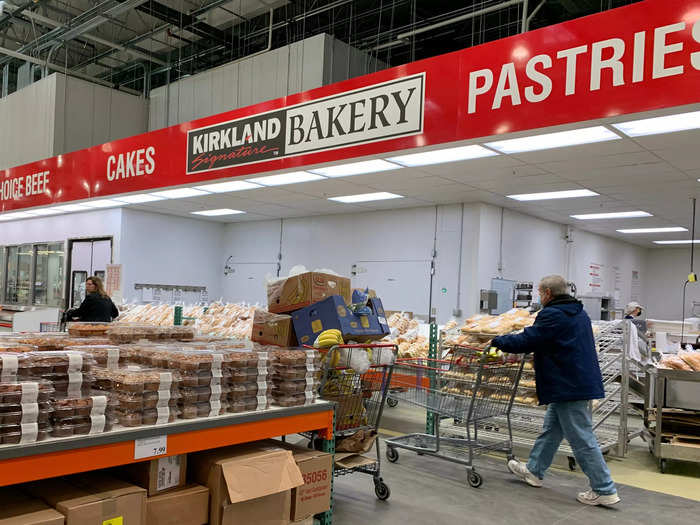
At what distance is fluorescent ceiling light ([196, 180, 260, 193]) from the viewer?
25.6 ft

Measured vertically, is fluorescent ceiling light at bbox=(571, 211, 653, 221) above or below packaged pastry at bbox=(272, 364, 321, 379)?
above

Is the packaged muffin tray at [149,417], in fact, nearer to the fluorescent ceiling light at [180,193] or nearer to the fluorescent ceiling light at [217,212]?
the fluorescent ceiling light at [180,193]

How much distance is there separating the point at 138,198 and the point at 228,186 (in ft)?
7.39

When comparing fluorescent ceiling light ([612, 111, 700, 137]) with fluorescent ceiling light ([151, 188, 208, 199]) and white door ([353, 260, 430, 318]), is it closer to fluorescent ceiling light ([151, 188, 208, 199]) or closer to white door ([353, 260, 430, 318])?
white door ([353, 260, 430, 318])

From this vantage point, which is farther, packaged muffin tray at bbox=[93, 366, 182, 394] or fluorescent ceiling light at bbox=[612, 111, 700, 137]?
fluorescent ceiling light at bbox=[612, 111, 700, 137]

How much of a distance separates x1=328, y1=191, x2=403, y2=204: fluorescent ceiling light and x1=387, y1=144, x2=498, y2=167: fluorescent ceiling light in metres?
2.03

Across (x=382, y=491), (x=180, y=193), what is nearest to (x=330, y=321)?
(x=382, y=491)

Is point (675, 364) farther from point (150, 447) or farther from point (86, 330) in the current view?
point (86, 330)

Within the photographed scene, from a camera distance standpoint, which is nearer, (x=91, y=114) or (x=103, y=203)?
(x=103, y=203)

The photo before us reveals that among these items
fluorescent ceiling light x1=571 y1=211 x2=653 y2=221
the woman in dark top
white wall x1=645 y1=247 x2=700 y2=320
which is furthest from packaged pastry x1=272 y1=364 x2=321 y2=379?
white wall x1=645 y1=247 x2=700 y2=320

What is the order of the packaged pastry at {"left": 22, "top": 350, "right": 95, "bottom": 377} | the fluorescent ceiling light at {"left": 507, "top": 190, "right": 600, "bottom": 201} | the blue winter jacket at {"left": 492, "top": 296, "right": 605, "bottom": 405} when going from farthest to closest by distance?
the fluorescent ceiling light at {"left": 507, "top": 190, "right": 600, "bottom": 201} → the blue winter jacket at {"left": 492, "top": 296, "right": 605, "bottom": 405} → the packaged pastry at {"left": 22, "top": 350, "right": 95, "bottom": 377}

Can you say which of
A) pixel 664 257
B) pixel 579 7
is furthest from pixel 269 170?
pixel 664 257

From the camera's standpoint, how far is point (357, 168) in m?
6.60
